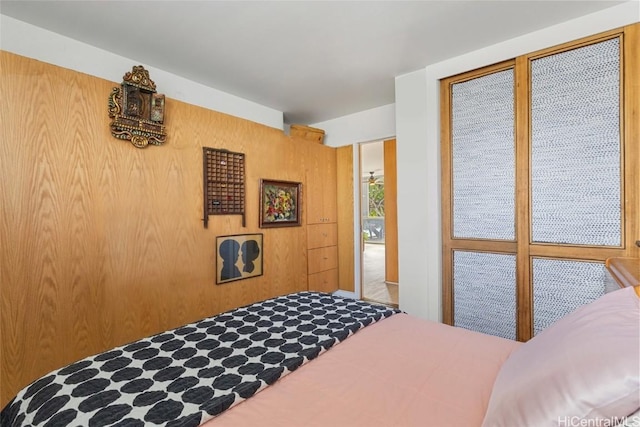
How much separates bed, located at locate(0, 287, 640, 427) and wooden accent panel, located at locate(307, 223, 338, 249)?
2.51 meters

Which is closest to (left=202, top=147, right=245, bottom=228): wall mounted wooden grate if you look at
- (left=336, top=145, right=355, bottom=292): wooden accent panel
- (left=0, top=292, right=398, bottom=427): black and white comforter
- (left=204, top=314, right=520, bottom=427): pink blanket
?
(left=0, top=292, right=398, bottom=427): black and white comforter

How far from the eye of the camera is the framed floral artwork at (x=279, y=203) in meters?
3.43

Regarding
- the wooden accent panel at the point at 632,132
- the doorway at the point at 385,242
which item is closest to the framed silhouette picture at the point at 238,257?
the doorway at the point at 385,242

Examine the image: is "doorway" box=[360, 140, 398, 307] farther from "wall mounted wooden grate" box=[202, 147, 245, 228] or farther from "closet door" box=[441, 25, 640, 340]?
"wall mounted wooden grate" box=[202, 147, 245, 228]

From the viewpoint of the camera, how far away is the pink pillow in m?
0.56

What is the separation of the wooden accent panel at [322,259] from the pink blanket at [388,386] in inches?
102

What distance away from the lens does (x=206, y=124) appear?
2.92 metres

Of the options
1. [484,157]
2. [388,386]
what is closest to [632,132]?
[484,157]

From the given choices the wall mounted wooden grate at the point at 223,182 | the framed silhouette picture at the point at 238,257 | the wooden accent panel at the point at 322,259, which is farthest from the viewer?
the wooden accent panel at the point at 322,259

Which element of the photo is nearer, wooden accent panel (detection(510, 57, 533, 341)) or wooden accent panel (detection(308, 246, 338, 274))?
wooden accent panel (detection(510, 57, 533, 341))

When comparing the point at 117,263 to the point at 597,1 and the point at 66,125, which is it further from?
the point at 597,1

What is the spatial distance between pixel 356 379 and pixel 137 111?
2.56 m

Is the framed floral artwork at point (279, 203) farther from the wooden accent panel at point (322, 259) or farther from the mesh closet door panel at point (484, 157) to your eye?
the mesh closet door panel at point (484, 157)

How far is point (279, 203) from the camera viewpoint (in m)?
3.62
